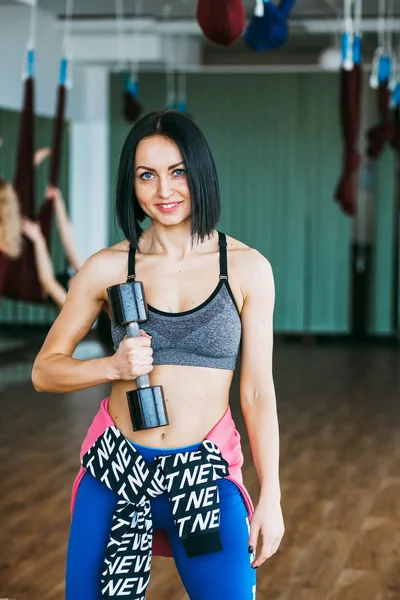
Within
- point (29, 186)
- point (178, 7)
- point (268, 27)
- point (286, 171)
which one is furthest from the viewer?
point (286, 171)

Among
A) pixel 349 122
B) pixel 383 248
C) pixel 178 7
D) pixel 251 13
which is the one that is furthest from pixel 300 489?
pixel 383 248

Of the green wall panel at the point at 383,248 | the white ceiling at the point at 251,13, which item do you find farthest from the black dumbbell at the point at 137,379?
the green wall panel at the point at 383,248

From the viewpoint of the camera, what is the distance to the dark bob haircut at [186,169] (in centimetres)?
137

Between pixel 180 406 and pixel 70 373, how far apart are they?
16cm

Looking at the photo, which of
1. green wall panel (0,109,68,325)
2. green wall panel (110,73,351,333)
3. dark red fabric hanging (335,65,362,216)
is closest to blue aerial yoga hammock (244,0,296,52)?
dark red fabric hanging (335,65,362,216)

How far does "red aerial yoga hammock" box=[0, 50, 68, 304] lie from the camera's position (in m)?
5.34

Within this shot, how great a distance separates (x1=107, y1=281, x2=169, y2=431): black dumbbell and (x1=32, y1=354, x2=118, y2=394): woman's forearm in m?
0.04

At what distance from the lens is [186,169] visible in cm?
138

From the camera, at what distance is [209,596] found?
4.51 feet

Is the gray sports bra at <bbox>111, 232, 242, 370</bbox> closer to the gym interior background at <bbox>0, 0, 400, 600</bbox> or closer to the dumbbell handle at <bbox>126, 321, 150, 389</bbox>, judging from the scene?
the dumbbell handle at <bbox>126, 321, 150, 389</bbox>

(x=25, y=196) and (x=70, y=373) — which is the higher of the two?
(x=25, y=196)

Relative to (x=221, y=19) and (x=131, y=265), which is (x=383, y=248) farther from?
(x=131, y=265)

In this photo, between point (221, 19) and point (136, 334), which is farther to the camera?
point (221, 19)

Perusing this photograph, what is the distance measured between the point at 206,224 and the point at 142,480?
375 millimetres
